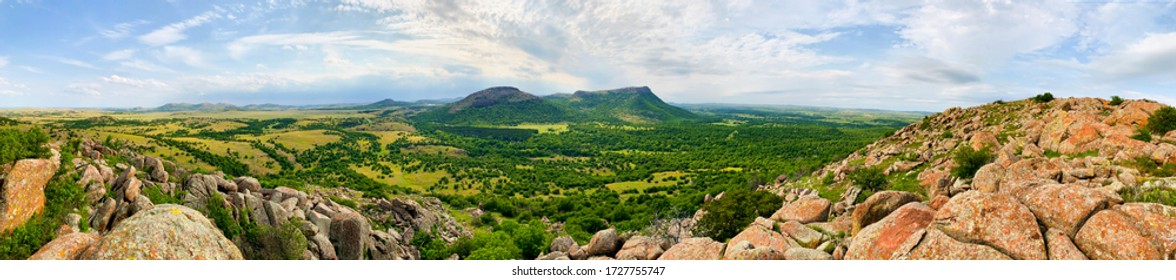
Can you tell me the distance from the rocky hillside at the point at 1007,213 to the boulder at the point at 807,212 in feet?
0.12

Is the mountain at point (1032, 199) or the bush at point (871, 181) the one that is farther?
the bush at point (871, 181)

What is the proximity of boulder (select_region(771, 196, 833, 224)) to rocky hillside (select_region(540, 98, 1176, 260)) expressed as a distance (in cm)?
4

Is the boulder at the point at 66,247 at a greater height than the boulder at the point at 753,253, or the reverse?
the boulder at the point at 66,247

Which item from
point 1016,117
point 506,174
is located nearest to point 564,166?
point 506,174

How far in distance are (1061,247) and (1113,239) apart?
859 millimetres

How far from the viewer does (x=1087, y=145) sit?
17.7 metres

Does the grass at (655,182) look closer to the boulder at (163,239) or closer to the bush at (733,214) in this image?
the bush at (733,214)

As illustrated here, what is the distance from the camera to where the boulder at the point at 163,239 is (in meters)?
8.95

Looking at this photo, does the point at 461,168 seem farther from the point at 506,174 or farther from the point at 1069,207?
the point at 1069,207

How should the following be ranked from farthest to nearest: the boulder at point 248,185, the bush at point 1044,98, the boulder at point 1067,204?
the bush at point 1044,98, the boulder at point 248,185, the boulder at point 1067,204

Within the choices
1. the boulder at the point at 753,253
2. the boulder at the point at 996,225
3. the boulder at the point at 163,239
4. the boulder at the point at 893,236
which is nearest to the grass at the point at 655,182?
the boulder at the point at 753,253

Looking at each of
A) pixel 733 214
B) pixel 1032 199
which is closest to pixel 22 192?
pixel 733 214

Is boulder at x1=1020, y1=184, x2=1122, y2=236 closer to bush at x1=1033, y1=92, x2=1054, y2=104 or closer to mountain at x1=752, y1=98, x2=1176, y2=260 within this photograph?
mountain at x1=752, y1=98, x2=1176, y2=260

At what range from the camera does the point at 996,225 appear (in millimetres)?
8109
